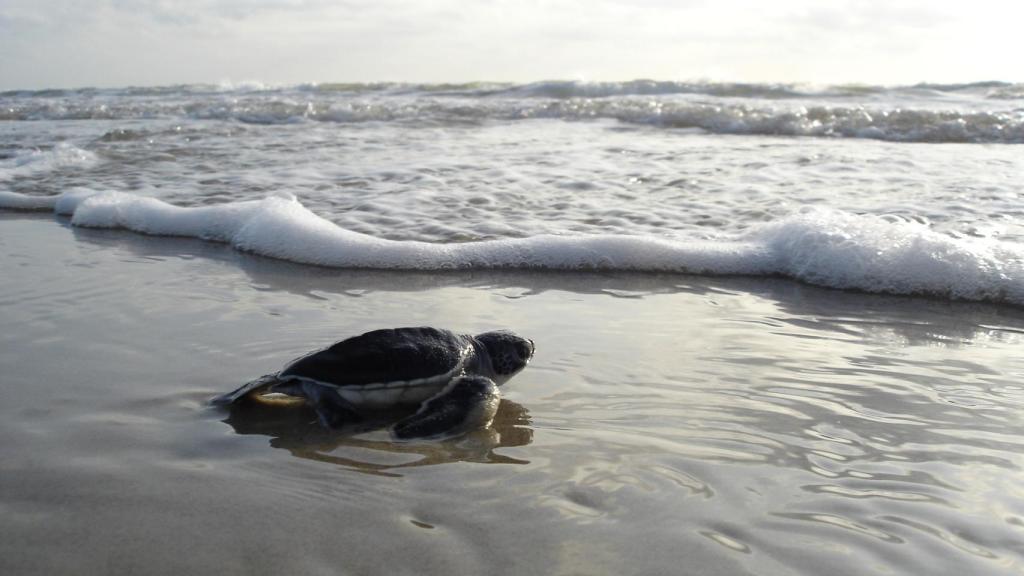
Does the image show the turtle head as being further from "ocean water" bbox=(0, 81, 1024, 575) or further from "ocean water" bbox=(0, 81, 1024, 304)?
"ocean water" bbox=(0, 81, 1024, 304)

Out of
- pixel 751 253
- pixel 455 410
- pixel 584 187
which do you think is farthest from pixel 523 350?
pixel 584 187

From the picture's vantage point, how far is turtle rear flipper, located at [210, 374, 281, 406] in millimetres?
2605

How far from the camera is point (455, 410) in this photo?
8.39 feet

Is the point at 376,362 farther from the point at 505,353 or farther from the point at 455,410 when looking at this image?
the point at 505,353

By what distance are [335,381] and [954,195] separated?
5.25 m

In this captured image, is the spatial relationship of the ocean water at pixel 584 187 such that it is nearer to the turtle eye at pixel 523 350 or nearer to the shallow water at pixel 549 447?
the shallow water at pixel 549 447

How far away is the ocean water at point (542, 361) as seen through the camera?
76.1 inches

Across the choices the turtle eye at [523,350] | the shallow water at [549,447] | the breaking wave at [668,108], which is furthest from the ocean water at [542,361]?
the breaking wave at [668,108]

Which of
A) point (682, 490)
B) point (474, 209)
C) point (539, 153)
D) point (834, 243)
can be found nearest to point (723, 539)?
point (682, 490)

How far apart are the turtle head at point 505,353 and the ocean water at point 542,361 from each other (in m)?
0.09

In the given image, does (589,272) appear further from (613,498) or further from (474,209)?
(613,498)

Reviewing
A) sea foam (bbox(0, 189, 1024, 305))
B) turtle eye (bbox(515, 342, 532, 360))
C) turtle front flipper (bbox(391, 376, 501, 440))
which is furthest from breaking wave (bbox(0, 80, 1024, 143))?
turtle front flipper (bbox(391, 376, 501, 440))

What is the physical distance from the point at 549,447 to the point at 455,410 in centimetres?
31

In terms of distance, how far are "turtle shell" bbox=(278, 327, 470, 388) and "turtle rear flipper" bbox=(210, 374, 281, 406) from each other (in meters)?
0.03
